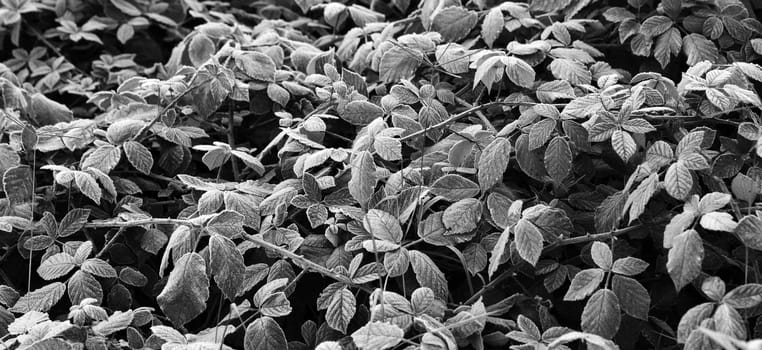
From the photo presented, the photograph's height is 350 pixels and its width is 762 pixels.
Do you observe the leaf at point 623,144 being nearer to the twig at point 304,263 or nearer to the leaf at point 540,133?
the leaf at point 540,133

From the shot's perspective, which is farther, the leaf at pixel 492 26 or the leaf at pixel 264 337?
the leaf at pixel 492 26

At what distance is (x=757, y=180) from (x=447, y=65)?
22.3 inches

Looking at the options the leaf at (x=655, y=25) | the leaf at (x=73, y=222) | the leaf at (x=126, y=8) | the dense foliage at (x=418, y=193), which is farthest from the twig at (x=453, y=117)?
the leaf at (x=126, y=8)

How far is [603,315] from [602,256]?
0.27ft

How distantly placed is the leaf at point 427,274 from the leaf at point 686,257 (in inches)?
12.6

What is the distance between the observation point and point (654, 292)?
1221mm

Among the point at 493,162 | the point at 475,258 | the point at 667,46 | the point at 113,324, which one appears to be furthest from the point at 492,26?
the point at 113,324

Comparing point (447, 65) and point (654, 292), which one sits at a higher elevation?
point (447, 65)

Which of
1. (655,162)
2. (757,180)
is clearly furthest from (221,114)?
(757,180)

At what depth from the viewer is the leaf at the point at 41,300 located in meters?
1.23

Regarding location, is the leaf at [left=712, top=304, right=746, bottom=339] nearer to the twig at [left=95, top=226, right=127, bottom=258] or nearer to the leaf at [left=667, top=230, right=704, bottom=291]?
the leaf at [left=667, top=230, right=704, bottom=291]

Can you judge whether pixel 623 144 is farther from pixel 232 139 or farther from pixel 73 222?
pixel 73 222

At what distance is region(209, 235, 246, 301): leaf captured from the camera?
113 centimetres

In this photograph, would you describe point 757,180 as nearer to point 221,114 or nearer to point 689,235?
point 689,235
